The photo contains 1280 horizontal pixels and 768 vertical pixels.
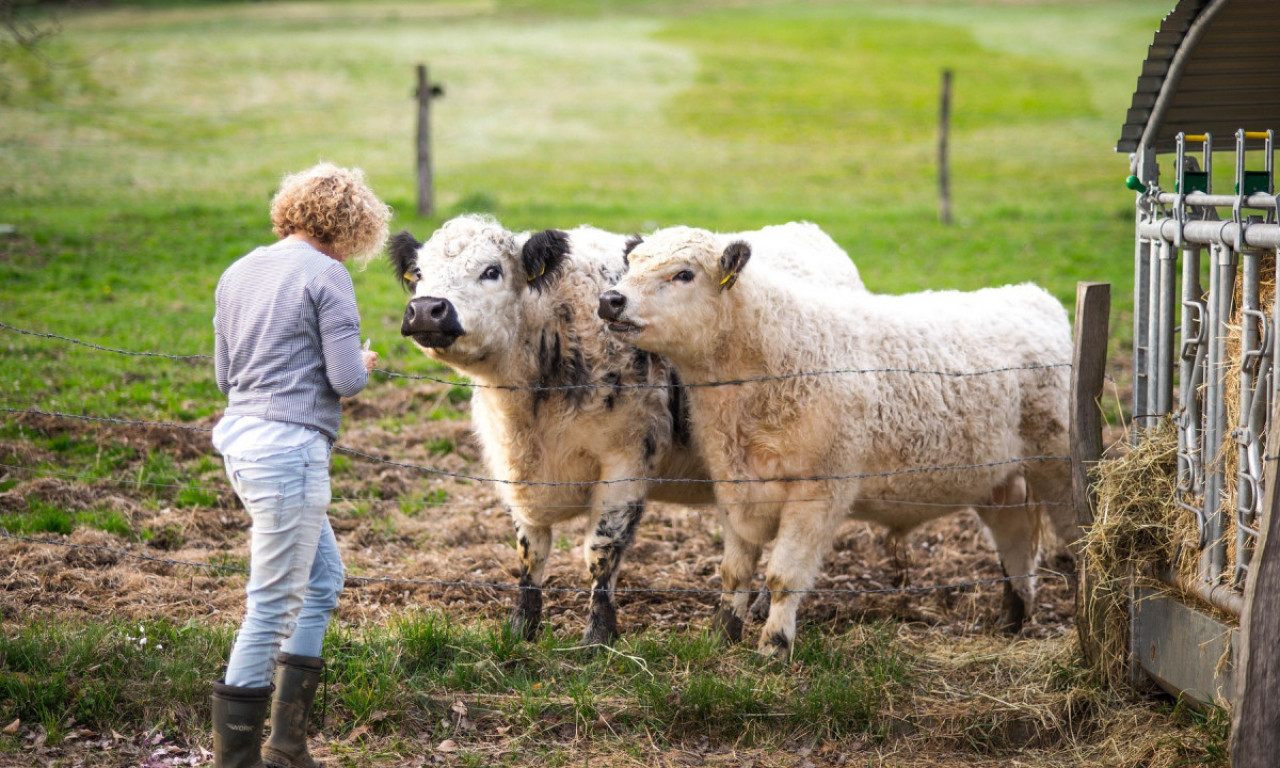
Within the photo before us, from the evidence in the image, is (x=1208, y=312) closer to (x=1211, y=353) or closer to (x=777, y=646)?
(x=1211, y=353)

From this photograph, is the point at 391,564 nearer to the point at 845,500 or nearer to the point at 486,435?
the point at 486,435

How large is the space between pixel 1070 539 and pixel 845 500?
5.94 ft

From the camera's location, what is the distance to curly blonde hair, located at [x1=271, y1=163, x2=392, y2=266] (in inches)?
177

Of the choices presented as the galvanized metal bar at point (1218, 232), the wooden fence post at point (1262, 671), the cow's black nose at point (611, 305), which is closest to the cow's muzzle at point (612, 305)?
the cow's black nose at point (611, 305)

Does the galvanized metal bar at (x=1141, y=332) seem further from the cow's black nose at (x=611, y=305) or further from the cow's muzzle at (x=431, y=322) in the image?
the cow's muzzle at (x=431, y=322)

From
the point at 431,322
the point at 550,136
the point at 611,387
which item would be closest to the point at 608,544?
the point at 611,387

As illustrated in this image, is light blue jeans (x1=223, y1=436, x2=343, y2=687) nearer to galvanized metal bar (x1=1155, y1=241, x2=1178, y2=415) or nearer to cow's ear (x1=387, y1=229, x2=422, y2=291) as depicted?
cow's ear (x1=387, y1=229, x2=422, y2=291)

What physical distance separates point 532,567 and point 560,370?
115 cm

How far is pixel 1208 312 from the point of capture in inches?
197

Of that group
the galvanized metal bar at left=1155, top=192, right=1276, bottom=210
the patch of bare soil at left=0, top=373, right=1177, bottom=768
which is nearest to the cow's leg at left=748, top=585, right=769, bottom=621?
the patch of bare soil at left=0, top=373, right=1177, bottom=768

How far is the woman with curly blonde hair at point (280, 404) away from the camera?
4.34m

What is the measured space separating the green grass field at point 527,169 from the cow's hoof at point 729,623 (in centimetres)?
48

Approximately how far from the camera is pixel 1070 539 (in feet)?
23.0

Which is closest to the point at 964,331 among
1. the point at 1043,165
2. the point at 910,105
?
the point at 1043,165
